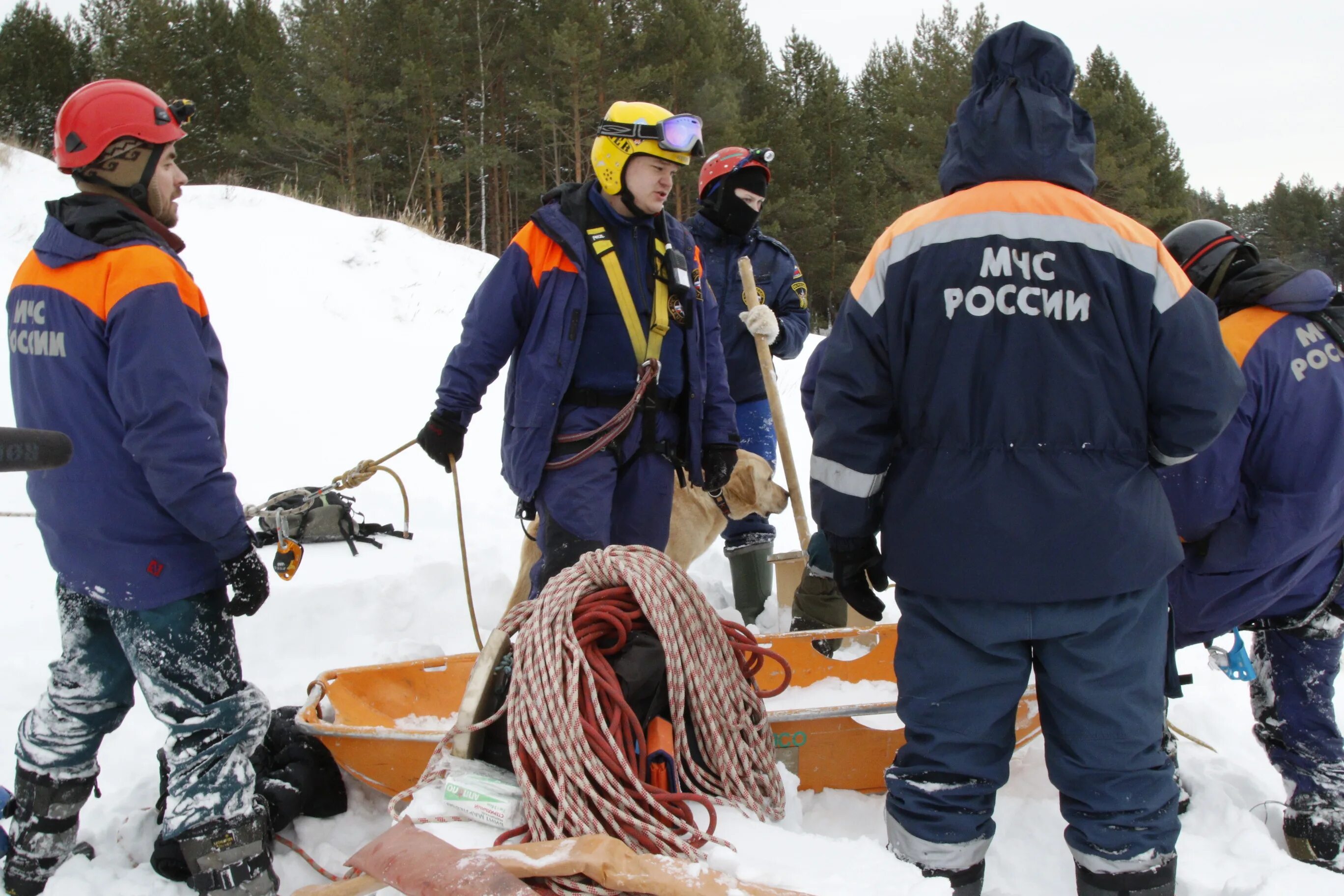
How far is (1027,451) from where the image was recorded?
1.88 m

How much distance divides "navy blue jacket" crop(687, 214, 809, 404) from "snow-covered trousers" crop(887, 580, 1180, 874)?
2340 mm

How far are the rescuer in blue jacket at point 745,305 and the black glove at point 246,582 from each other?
2.29 metres

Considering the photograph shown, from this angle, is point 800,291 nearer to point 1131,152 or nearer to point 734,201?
point 734,201

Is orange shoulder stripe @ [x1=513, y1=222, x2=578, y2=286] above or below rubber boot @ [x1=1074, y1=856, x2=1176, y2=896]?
above

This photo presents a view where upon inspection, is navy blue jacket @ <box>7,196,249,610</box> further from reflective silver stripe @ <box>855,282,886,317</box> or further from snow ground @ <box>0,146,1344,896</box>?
reflective silver stripe @ <box>855,282,886,317</box>

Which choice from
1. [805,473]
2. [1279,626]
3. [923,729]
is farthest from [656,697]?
[805,473]

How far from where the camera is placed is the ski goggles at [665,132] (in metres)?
3.05

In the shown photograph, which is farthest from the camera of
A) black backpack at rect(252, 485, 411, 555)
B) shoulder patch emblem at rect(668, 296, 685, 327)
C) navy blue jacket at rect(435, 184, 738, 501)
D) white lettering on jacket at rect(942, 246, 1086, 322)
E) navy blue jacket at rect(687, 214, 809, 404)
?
black backpack at rect(252, 485, 411, 555)

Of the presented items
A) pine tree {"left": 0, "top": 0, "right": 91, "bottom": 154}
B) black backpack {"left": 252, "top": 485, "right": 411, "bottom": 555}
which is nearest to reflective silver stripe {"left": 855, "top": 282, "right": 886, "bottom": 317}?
black backpack {"left": 252, "top": 485, "right": 411, "bottom": 555}

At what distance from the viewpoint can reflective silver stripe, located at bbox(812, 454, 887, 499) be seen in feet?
6.67

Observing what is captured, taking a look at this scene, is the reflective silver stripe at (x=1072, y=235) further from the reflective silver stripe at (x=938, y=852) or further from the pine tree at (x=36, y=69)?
the pine tree at (x=36, y=69)

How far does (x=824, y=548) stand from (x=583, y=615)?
0.67 metres

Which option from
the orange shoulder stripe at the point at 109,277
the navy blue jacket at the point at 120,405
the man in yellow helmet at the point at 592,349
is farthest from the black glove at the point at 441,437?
the orange shoulder stripe at the point at 109,277

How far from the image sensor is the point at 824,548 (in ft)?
7.61
